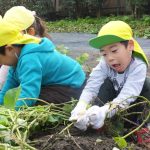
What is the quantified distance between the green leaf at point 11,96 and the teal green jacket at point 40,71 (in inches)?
28.6

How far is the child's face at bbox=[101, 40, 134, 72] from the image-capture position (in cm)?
261

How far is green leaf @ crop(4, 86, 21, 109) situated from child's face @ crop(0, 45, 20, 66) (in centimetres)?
91

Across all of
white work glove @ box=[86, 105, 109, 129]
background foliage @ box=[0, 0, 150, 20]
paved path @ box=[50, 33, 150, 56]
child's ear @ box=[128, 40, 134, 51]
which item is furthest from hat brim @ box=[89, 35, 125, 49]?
background foliage @ box=[0, 0, 150, 20]

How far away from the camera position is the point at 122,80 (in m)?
2.79

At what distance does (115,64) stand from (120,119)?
0.38m

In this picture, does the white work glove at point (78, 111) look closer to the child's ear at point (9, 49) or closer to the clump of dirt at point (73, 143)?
the clump of dirt at point (73, 143)

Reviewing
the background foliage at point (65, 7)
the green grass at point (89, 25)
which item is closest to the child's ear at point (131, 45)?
the green grass at point (89, 25)

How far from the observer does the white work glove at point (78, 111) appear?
7.50ft

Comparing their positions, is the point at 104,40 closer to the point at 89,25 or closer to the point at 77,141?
the point at 77,141

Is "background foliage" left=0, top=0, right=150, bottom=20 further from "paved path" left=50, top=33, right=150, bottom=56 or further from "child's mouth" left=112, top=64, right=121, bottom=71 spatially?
"child's mouth" left=112, top=64, right=121, bottom=71

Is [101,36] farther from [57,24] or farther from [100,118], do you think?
[57,24]

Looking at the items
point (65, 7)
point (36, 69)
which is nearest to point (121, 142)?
point (36, 69)

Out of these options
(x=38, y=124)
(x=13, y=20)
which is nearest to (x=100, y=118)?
(x=38, y=124)

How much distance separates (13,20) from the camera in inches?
143
